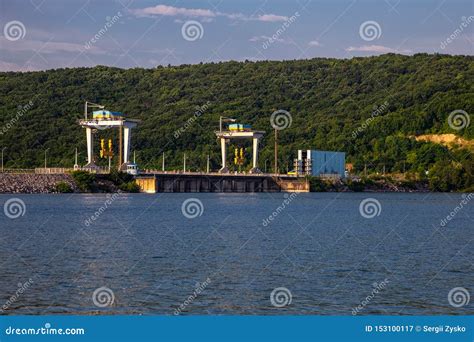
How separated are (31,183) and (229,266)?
99.6 meters

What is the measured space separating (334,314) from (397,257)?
1741 centimetres

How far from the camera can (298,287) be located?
3425 centimetres

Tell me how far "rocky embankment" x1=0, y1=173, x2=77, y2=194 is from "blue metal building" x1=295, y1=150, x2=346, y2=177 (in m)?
62.0

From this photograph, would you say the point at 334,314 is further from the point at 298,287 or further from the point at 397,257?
the point at 397,257

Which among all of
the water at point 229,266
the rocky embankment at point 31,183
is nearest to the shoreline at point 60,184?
the rocky embankment at point 31,183

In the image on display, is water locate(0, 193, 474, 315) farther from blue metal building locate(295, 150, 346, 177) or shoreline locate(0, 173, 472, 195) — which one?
blue metal building locate(295, 150, 346, 177)

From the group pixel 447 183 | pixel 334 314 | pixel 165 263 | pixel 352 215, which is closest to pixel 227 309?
pixel 334 314

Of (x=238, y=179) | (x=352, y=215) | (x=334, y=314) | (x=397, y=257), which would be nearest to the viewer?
(x=334, y=314)

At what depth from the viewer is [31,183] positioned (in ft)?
444

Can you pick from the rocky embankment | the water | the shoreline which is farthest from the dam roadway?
the water

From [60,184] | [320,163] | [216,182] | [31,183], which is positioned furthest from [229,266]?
[320,163]

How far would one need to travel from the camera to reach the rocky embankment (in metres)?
132

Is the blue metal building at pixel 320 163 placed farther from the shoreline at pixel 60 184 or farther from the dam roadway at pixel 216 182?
the shoreline at pixel 60 184

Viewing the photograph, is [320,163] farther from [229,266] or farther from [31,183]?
[229,266]
